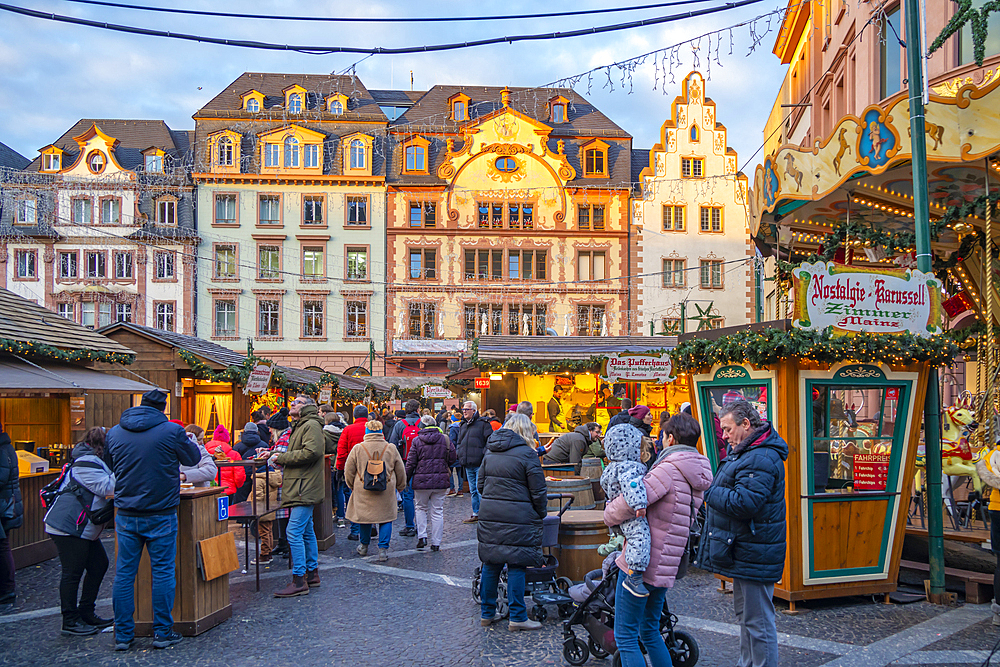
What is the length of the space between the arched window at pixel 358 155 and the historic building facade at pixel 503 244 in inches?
65.0

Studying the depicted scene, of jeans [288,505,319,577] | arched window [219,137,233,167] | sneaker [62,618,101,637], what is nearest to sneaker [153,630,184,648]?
sneaker [62,618,101,637]

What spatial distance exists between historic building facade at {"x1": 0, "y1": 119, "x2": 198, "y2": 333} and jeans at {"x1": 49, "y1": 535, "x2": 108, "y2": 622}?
33.6 metres

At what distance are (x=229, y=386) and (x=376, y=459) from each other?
12.5 meters

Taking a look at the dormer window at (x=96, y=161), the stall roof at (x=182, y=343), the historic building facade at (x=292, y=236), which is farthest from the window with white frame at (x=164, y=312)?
the stall roof at (x=182, y=343)

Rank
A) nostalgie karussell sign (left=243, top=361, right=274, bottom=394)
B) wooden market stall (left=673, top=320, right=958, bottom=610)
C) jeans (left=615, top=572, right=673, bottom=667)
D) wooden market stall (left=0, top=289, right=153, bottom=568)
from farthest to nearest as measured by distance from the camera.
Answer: nostalgie karussell sign (left=243, top=361, right=274, bottom=394), wooden market stall (left=0, top=289, right=153, bottom=568), wooden market stall (left=673, top=320, right=958, bottom=610), jeans (left=615, top=572, right=673, bottom=667)

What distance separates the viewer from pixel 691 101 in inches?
1544

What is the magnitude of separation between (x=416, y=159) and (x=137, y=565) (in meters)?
35.6

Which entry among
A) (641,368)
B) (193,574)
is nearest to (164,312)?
(641,368)

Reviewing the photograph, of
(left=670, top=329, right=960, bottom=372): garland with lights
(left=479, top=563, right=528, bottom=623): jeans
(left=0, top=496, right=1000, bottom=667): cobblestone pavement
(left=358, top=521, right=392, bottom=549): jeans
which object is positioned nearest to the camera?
(left=0, top=496, right=1000, bottom=667): cobblestone pavement

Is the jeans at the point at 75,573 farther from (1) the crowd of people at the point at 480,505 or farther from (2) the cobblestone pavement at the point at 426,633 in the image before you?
(2) the cobblestone pavement at the point at 426,633

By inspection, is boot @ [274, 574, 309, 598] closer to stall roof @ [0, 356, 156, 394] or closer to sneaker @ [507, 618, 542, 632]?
sneaker @ [507, 618, 542, 632]

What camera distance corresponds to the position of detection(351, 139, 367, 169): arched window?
3949cm

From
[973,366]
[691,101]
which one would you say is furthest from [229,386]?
[691,101]

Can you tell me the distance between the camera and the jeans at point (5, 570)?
7.46m
